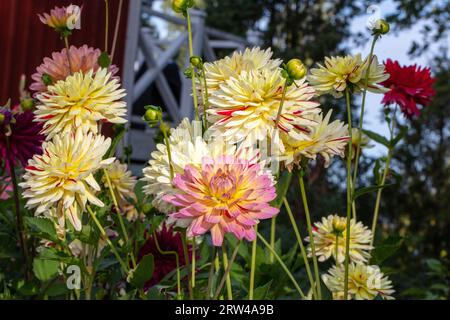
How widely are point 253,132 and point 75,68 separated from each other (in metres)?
0.31

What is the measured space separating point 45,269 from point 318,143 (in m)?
0.51

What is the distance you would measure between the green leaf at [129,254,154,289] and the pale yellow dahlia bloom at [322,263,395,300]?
14.7 inches

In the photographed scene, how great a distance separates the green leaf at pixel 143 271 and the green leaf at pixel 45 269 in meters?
0.32

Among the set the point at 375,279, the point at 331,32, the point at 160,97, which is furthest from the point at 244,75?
the point at 331,32

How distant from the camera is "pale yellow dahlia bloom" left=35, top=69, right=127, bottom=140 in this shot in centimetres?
71

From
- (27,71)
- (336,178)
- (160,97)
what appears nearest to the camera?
(27,71)

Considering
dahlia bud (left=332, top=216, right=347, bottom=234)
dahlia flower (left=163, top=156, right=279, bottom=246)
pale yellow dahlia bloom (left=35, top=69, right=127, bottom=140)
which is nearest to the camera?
dahlia flower (left=163, top=156, right=279, bottom=246)

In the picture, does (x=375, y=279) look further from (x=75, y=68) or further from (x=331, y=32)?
(x=331, y=32)

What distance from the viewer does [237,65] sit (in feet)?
2.49

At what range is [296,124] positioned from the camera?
0.67m

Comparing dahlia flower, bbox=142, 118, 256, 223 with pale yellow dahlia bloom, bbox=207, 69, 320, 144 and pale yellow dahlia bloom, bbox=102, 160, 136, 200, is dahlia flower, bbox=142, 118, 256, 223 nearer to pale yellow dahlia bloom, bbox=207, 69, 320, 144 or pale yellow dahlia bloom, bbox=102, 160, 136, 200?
pale yellow dahlia bloom, bbox=207, 69, 320, 144

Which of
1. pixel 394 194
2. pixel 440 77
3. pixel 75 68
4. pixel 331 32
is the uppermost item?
pixel 331 32

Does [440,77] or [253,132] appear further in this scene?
[440,77]

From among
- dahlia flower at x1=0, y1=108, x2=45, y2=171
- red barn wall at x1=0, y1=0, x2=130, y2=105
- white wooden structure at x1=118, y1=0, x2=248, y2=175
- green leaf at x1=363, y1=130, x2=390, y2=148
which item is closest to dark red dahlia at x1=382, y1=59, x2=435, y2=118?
green leaf at x1=363, y1=130, x2=390, y2=148
